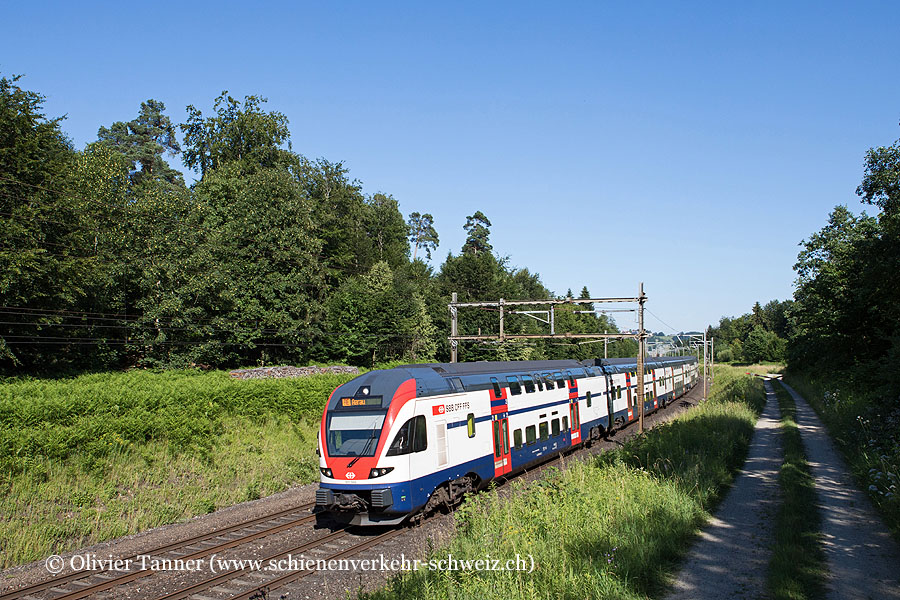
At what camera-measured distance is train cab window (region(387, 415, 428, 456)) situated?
41.7 ft

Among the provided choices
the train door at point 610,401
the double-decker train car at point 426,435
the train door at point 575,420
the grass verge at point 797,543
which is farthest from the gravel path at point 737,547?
the train door at point 610,401

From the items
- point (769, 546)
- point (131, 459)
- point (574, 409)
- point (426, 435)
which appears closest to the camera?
point (769, 546)

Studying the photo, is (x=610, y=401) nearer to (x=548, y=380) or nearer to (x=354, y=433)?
(x=548, y=380)

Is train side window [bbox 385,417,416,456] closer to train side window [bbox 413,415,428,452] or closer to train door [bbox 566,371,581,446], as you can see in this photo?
train side window [bbox 413,415,428,452]

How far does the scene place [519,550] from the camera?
9836mm

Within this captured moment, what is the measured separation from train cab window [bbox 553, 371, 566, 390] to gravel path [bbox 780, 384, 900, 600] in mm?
8137

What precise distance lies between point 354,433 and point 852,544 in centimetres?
1006

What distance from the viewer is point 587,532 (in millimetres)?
10398

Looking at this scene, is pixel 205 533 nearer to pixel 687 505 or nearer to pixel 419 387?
pixel 419 387

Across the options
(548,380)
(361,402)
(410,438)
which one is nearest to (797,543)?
(410,438)

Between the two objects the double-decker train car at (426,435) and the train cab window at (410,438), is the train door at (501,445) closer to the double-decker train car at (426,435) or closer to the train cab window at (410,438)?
the double-decker train car at (426,435)

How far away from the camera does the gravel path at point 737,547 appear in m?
8.72

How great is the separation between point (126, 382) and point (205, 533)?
21994 millimetres

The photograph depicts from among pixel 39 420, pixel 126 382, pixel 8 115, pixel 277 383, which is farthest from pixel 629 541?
pixel 8 115
